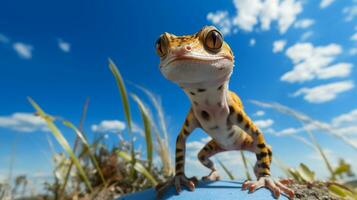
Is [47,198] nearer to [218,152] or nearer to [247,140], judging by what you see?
[218,152]

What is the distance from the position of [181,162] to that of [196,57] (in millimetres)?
1063

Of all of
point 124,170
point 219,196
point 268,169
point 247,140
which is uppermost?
point 124,170

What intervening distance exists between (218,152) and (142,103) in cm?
221

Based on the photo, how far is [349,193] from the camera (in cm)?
291

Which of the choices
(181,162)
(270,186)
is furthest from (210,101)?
(270,186)

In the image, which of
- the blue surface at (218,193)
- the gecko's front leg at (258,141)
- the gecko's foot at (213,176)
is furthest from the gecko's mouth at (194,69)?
the gecko's foot at (213,176)

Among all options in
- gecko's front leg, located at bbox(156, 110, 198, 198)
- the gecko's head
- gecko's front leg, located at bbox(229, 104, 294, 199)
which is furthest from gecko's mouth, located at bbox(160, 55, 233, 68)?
gecko's front leg, located at bbox(156, 110, 198, 198)

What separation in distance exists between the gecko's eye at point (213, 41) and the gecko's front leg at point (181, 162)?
0.75 meters

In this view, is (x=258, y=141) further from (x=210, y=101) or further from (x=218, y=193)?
(x=218, y=193)

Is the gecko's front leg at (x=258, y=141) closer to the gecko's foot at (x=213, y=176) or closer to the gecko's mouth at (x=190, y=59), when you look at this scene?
the gecko's foot at (x=213, y=176)

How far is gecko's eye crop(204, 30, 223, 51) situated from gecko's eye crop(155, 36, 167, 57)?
0.27 m

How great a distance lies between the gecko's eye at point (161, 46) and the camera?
90.7 inches

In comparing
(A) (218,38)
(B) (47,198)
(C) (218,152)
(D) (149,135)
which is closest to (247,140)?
(C) (218,152)

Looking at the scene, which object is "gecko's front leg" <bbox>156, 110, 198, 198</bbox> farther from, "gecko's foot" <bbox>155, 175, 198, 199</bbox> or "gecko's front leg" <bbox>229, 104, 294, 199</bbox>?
"gecko's front leg" <bbox>229, 104, 294, 199</bbox>
